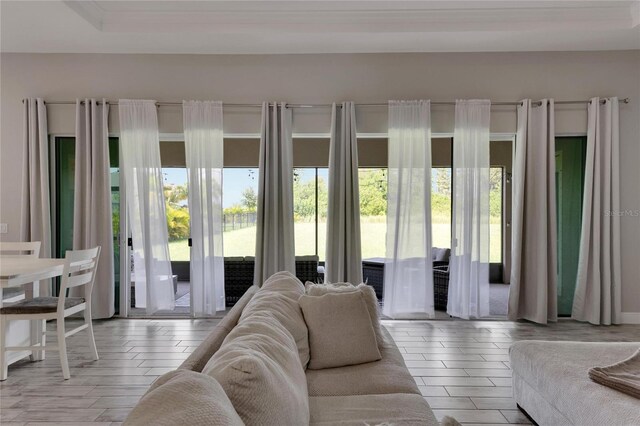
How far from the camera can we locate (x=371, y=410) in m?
1.65

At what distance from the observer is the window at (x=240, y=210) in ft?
18.6

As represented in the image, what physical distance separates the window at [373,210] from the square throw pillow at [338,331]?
10.1 ft

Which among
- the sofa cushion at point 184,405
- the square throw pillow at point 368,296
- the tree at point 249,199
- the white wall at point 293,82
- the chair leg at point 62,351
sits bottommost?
the chair leg at point 62,351

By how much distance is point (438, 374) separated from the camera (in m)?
3.16

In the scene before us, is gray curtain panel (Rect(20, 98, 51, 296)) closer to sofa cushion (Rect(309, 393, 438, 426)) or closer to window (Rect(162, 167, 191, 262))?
window (Rect(162, 167, 191, 262))

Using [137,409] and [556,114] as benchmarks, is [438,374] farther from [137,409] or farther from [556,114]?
[556,114]

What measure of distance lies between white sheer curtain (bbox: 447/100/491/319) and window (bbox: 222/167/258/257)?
8.27ft

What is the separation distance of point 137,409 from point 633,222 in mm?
5524

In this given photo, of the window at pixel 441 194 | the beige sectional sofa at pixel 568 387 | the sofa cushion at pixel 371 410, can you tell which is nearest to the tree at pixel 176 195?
the window at pixel 441 194

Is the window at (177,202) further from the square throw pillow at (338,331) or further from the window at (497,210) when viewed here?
the window at (497,210)

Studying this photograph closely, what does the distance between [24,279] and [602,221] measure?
5.57m

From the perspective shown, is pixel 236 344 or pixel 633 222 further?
pixel 633 222

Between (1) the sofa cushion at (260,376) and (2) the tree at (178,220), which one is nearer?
(1) the sofa cushion at (260,376)

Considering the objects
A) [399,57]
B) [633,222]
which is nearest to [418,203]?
[399,57]
